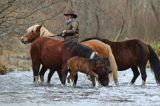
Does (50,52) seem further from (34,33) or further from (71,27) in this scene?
(34,33)

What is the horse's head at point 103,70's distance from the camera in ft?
48.0

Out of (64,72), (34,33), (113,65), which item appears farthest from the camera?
(34,33)

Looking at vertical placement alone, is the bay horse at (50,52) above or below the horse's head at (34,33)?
below

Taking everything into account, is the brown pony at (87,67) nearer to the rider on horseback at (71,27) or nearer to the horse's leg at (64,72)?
the horse's leg at (64,72)

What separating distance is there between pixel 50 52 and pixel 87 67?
1.69 metres

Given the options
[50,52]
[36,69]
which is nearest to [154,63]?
[50,52]

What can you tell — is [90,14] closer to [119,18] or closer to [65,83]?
[119,18]

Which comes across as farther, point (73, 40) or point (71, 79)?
point (73, 40)

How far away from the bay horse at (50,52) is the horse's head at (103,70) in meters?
0.27

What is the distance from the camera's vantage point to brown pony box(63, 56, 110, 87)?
14.5 meters

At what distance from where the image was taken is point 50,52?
15773 millimetres

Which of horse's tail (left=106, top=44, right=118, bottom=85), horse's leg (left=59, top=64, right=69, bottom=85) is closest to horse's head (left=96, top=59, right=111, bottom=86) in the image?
horse's tail (left=106, top=44, right=118, bottom=85)

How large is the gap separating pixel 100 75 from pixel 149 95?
2338 millimetres

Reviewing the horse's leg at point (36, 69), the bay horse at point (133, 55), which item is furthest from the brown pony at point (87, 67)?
the horse's leg at point (36, 69)
